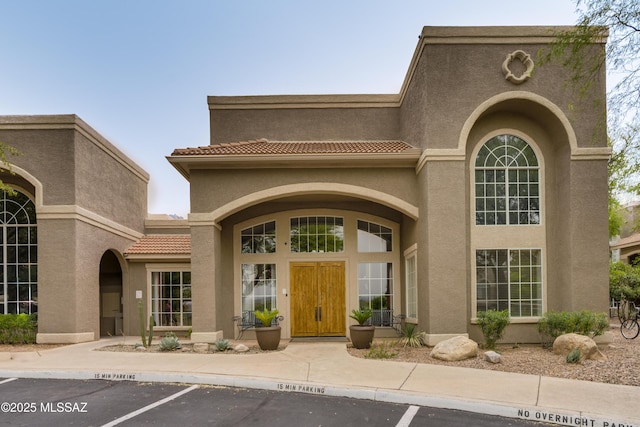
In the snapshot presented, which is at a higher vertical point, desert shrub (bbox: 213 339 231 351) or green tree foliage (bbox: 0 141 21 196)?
green tree foliage (bbox: 0 141 21 196)

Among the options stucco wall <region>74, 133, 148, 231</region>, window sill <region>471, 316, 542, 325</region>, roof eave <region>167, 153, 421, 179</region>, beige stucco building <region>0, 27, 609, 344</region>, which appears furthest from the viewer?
stucco wall <region>74, 133, 148, 231</region>

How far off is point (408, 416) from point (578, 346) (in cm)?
569

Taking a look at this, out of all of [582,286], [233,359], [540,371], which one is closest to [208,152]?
[233,359]

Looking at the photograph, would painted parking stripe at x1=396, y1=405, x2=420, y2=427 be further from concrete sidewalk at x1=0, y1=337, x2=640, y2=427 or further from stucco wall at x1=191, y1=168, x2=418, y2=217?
stucco wall at x1=191, y1=168, x2=418, y2=217

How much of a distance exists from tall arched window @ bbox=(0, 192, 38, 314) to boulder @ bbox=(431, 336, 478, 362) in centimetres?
1277

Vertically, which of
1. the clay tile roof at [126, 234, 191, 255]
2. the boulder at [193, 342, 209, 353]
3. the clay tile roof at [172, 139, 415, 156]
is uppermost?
the clay tile roof at [172, 139, 415, 156]

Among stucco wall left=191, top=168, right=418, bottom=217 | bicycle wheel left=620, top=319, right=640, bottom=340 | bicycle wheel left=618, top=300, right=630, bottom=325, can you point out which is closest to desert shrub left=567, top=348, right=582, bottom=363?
stucco wall left=191, top=168, right=418, bottom=217

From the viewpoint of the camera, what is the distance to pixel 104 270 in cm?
1845

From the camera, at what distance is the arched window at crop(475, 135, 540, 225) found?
43.3 ft

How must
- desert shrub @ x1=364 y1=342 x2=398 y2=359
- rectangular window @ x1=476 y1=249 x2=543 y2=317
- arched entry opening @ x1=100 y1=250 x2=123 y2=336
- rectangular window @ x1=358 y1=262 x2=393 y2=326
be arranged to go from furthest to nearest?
arched entry opening @ x1=100 y1=250 x2=123 y2=336 → rectangular window @ x1=358 y1=262 x2=393 y2=326 → rectangular window @ x1=476 y1=249 x2=543 y2=317 → desert shrub @ x1=364 y1=342 x2=398 y2=359

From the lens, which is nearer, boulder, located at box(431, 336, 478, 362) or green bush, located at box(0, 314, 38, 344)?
boulder, located at box(431, 336, 478, 362)

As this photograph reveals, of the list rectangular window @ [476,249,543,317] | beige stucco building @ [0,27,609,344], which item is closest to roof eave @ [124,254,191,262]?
beige stucco building @ [0,27,609,344]

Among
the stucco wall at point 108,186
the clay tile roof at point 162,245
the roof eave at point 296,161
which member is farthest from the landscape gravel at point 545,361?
the stucco wall at point 108,186

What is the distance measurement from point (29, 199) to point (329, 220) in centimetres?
980
